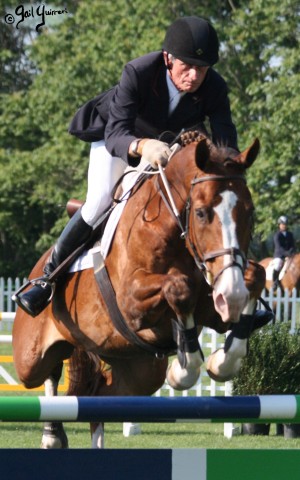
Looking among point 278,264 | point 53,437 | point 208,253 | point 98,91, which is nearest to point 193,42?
point 208,253

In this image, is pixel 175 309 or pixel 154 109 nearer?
pixel 175 309

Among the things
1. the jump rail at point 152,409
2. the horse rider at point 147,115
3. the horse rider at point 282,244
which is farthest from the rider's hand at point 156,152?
the horse rider at point 282,244

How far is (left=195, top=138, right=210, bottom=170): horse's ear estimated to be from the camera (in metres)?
4.79

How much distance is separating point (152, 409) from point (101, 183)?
267 cm

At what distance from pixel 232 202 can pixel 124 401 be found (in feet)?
4.95

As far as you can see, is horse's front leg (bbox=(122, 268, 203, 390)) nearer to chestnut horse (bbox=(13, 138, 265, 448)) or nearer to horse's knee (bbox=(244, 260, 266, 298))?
chestnut horse (bbox=(13, 138, 265, 448))

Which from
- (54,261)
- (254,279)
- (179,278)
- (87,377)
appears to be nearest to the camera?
(179,278)

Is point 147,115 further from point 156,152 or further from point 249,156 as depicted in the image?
point 249,156

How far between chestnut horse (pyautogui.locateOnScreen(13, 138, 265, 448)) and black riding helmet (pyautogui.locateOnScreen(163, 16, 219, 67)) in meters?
0.43

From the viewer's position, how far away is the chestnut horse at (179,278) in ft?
15.2

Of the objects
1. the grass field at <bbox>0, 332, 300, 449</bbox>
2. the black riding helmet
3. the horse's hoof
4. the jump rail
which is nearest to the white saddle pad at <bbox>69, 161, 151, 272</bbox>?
the black riding helmet

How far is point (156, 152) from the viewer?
17.0 ft

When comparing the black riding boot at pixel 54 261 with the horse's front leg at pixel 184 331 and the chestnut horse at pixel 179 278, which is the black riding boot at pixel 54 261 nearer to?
the chestnut horse at pixel 179 278

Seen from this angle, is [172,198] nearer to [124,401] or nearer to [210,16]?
[124,401]
